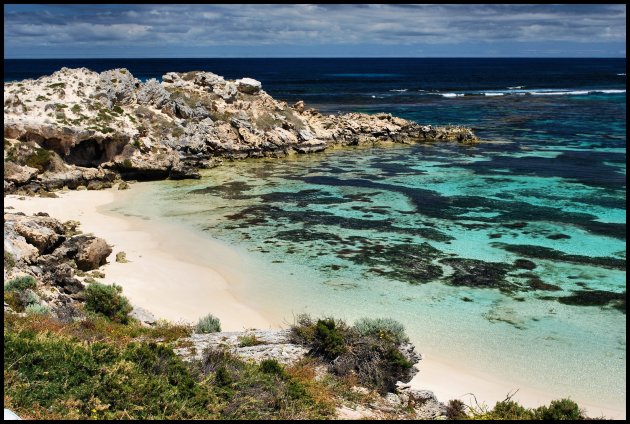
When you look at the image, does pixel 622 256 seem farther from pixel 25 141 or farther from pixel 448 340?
pixel 25 141

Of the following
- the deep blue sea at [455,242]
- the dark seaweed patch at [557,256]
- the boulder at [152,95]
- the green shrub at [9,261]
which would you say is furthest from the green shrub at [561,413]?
the boulder at [152,95]

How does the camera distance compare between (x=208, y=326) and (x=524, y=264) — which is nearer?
(x=208, y=326)

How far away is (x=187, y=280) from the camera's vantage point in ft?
75.6

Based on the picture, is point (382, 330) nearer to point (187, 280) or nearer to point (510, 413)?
point (510, 413)

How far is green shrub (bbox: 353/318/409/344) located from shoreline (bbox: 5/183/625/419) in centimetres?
159

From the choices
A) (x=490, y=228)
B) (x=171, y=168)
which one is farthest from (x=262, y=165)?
(x=490, y=228)

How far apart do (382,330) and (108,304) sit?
25.8 feet

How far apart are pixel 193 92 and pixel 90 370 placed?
1953 inches

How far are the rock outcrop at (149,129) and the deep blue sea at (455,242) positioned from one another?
2.70 metres

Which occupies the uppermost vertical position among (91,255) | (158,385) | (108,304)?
(158,385)

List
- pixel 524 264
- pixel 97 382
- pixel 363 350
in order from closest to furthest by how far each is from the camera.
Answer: pixel 97 382 → pixel 363 350 → pixel 524 264

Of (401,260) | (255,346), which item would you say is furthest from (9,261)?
(401,260)

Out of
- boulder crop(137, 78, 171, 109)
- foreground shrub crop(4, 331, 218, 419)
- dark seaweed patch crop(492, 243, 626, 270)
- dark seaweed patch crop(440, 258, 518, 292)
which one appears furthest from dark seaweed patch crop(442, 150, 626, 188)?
foreground shrub crop(4, 331, 218, 419)

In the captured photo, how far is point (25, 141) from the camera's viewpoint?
3978cm
